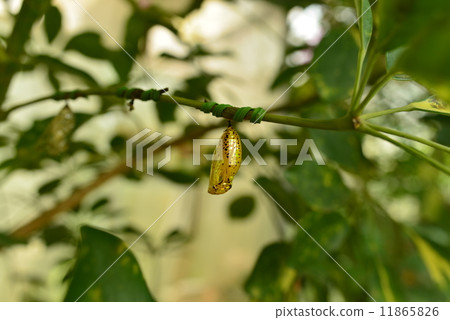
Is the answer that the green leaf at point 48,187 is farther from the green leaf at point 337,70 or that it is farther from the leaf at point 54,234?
the green leaf at point 337,70

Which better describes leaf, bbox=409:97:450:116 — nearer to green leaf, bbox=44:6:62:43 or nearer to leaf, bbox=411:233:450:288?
leaf, bbox=411:233:450:288

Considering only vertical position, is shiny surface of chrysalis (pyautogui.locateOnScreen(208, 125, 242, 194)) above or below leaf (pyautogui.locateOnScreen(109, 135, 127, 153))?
above

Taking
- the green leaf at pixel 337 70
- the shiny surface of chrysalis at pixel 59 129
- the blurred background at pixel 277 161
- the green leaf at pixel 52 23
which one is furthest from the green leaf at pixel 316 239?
the green leaf at pixel 52 23

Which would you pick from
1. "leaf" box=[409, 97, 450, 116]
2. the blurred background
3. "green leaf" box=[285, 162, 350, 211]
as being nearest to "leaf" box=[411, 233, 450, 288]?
the blurred background

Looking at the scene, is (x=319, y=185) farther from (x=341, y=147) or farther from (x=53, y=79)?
(x=53, y=79)

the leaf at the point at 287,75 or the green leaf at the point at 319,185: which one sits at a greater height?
the leaf at the point at 287,75
